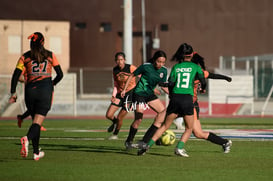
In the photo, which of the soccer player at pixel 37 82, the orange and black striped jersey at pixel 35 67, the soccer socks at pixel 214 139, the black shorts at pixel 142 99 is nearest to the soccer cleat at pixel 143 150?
the soccer socks at pixel 214 139

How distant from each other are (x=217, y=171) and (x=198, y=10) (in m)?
39.8


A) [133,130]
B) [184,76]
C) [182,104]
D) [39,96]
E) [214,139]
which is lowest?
[214,139]

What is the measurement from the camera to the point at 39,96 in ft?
40.7

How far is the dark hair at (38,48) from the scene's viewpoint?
40.5 ft

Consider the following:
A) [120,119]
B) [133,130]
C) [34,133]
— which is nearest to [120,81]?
[120,119]

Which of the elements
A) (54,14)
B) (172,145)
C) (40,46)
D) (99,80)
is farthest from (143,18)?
(40,46)

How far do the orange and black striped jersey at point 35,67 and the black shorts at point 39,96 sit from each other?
113 millimetres

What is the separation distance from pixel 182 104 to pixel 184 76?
0.49m

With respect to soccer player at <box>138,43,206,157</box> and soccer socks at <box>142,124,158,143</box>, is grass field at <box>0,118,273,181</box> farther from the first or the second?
soccer player at <box>138,43,206,157</box>

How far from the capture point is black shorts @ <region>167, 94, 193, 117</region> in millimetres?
12875

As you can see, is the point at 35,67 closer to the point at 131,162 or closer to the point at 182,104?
the point at 131,162

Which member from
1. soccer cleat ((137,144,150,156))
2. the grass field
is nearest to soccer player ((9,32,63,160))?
the grass field

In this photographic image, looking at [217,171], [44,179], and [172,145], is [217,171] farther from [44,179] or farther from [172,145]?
[172,145]

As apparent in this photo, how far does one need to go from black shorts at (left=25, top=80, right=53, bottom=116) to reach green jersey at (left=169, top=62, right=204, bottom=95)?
85.1 inches
